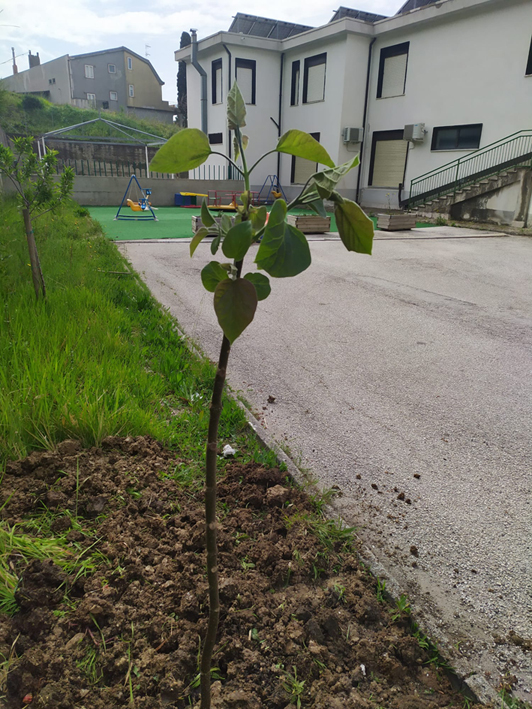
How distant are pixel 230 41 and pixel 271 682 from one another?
27.8m

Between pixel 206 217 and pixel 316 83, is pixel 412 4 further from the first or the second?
pixel 206 217

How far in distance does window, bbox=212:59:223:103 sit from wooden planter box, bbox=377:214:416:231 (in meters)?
14.3

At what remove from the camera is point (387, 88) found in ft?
72.5

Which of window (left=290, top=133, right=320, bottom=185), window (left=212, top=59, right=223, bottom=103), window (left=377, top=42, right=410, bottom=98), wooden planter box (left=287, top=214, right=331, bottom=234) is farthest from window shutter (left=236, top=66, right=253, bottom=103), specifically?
wooden planter box (left=287, top=214, right=331, bottom=234)

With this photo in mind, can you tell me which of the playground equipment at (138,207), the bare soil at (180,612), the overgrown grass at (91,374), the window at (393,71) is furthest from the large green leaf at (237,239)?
the window at (393,71)

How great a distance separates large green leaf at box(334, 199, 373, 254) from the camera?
1119mm

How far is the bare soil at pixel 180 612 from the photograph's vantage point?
157 cm

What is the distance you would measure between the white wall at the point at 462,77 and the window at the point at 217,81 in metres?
8.20

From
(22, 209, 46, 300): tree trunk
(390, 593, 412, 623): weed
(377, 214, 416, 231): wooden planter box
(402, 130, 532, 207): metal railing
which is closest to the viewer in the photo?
(390, 593, 412, 623): weed

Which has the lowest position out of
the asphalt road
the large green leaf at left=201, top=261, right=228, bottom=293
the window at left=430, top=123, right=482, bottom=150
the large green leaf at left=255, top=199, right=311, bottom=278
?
the asphalt road

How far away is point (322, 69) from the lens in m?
23.4

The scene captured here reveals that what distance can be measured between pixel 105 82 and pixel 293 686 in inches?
2299

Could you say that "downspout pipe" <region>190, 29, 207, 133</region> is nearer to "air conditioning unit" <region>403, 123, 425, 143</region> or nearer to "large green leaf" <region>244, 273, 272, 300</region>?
"air conditioning unit" <region>403, 123, 425, 143</region>

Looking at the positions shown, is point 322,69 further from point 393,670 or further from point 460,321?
point 393,670
